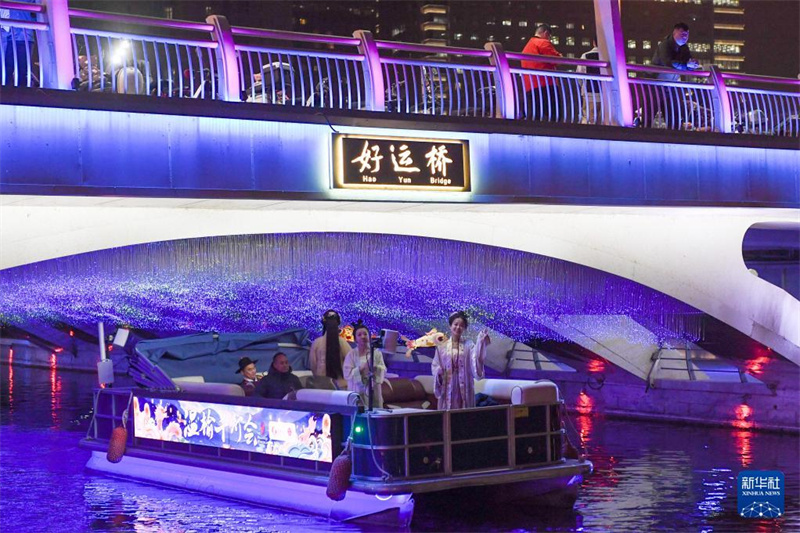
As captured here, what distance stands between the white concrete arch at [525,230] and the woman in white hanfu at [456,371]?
2818 millimetres

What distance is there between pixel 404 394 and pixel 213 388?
2.24 meters

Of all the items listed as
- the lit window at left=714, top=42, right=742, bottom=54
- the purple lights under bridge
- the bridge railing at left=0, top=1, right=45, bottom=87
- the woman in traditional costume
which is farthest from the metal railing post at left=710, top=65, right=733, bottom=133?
the lit window at left=714, top=42, right=742, bottom=54

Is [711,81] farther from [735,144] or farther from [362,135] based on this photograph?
[362,135]

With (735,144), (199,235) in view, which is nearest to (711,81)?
(735,144)

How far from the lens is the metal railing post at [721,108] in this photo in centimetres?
1756

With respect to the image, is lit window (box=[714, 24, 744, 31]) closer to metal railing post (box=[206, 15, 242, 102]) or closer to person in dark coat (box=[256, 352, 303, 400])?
metal railing post (box=[206, 15, 242, 102])

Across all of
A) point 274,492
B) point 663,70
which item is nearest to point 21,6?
point 274,492

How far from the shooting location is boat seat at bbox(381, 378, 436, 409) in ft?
45.1

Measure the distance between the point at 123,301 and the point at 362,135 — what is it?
15.8 meters

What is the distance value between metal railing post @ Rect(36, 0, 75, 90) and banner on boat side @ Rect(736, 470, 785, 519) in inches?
331

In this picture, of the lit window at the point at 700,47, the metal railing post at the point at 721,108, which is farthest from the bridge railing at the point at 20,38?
the lit window at the point at 700,47

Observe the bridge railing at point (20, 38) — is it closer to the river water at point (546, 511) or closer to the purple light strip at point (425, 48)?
the purple light strip at point (425, 48)

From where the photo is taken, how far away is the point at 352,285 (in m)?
22.3

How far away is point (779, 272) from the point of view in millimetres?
28906
